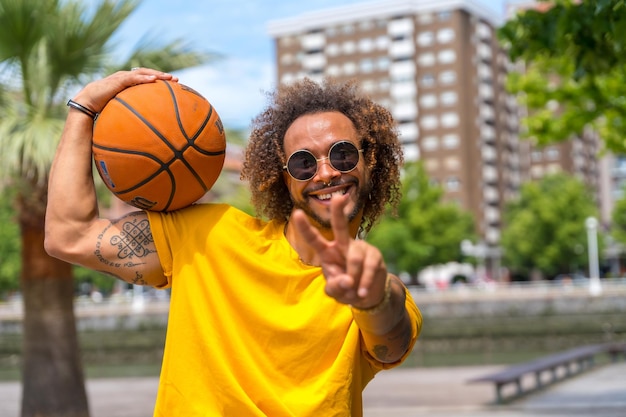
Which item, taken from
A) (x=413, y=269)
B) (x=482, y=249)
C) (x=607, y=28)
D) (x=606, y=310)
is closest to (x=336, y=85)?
(x=607, y=28)

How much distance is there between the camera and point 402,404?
13555 millimetres

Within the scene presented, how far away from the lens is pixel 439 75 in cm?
8406

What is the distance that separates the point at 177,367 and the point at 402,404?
11542 mm

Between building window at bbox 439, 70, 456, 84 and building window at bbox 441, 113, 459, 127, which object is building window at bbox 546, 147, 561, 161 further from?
building window at bbox 439, 70, 456, 84

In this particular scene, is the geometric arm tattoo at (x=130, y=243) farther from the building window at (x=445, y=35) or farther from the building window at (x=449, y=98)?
the building window at (x=445, y=35)

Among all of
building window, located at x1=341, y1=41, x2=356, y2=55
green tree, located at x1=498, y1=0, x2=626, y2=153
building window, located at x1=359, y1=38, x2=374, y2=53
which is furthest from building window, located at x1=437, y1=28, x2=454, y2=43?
green tree, located at x1=498, y1=0, x2=626, y2=153

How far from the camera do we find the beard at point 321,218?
252cm

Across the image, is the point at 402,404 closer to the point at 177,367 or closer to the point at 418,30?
the point at 177,367

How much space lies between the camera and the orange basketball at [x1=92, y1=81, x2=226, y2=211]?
2.54 meters

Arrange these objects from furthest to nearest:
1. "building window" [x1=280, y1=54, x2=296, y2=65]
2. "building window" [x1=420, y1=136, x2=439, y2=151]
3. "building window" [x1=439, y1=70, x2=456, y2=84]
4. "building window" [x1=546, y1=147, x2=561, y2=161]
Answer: "building window" [x1=546, y1=147, x2=561, y2=161]
"building window" [x1=280, y1=54, x2=296, y2=65]
"building window" [x1=439, y1=70, x2=456, y2=84]
"building window" [x1=420, y1=136, x2=439, y2=151]

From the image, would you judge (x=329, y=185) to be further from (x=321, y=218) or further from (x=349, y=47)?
(x=349, y=47)

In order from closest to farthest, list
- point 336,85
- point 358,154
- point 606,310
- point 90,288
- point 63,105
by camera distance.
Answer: point 358,154
point 336,85
point 63,105
point 606,310
point 90,288

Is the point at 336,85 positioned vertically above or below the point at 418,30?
below

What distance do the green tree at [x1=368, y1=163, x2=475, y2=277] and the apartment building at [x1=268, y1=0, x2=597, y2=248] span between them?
20706 millimetres
